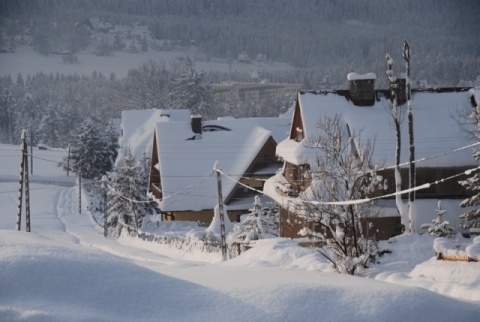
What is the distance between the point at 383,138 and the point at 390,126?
0.75m

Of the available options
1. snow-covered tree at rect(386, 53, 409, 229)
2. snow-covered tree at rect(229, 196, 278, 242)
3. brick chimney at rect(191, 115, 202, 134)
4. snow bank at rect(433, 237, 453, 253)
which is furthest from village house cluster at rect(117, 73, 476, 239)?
snow bank at rect(433, 237, 453, 253)

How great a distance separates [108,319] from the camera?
8.07 m

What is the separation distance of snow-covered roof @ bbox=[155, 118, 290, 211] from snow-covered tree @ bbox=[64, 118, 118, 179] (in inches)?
1299

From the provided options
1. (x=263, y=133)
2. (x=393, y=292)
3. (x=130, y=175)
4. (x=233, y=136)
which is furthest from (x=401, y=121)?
(x=393, y=292)

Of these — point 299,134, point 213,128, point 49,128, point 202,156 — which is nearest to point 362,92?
point 299,134

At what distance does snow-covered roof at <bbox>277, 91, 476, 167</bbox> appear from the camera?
33.9 metres

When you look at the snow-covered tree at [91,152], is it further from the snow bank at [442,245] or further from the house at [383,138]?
the snow bank at [442,245]

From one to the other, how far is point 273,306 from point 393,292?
1656 mm

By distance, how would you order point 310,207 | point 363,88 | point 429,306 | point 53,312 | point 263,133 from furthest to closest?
1. point 263,133
2. point 363,88
3. point 310,207
4. point 429,306
5. point 53,312

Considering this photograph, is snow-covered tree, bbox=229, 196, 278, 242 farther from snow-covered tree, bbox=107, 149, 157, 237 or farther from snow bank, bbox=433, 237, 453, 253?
snow-covered tree, bbox=107, 149, 157, 237

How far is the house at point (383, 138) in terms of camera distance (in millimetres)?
33750

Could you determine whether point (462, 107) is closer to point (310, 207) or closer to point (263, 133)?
point (263, 133)

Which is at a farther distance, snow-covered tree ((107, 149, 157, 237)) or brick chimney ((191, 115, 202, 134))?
brick chimney ((191, 115, 202, 134))

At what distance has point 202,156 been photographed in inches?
2024
